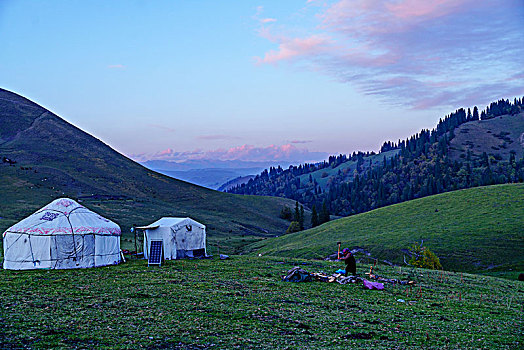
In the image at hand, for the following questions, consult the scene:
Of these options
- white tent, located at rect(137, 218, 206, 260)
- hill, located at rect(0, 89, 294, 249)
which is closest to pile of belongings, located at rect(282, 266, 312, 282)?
white tent, located at rect(137, 218, 206, 260)

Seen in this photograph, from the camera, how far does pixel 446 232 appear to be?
62812 mm

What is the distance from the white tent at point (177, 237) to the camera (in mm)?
41969

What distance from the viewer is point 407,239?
60.8 metres

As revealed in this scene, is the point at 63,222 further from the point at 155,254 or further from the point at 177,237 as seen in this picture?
the point at 177,237

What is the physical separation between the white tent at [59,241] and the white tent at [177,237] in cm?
→ 530

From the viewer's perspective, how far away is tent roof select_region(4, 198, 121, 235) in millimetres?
34594

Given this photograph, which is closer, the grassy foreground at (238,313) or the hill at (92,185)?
the grassy foreground at (238,313)

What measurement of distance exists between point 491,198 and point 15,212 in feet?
289

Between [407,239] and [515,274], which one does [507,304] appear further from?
[407,239]

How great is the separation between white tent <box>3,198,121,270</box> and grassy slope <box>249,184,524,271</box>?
30.3 meters

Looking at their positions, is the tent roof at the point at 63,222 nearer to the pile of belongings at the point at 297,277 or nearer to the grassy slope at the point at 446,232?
the pile of belongings at the point at 297,277

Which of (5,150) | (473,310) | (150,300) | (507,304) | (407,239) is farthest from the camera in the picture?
(5,150)

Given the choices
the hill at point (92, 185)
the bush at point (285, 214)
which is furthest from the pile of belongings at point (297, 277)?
the bush at point (285, 214)

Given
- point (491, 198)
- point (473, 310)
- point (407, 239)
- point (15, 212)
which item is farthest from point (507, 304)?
point (15, 212)
